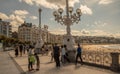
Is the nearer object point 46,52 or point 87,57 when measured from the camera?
point 87,57

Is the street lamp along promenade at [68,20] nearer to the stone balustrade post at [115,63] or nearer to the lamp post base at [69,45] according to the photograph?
the lamp post base at [69,45]

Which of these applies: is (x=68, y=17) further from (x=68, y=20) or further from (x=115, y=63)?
(x=115, y=63)

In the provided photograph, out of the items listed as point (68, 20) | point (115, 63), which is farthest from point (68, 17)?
point (115, 63)

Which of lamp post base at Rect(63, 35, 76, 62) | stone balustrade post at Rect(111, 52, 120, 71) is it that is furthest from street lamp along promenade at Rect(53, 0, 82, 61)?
stone balustrade post at Rect(111, 52, 120, 71)

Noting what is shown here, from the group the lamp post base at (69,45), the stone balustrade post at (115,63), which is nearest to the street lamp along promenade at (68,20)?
the lamp post base at (69,45)

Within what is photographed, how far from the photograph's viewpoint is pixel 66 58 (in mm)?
20109

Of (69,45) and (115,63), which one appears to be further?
(69,45)

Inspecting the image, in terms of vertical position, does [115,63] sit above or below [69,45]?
below

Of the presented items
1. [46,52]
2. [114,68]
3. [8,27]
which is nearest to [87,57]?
[114,68]

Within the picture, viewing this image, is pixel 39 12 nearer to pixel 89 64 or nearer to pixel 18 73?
pixel 89 64

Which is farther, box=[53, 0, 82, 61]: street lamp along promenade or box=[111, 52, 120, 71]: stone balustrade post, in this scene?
box=[53, 0, 82, 61]: street lamp along promenade

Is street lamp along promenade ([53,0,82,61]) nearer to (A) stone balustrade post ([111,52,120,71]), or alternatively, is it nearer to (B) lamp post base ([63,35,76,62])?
(B) lamp post base ([63,35,76,62])

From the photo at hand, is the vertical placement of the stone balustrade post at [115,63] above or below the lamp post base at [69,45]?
below

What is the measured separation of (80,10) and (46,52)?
1104 centimetres
